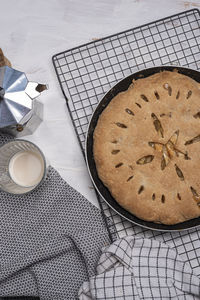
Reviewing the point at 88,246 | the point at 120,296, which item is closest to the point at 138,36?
the point at 88,246

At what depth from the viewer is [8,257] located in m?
1.17

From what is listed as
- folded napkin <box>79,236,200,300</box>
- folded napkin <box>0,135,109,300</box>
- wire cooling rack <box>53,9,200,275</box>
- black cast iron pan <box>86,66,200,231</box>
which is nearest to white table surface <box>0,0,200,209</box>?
wire cooling rack <box>53,9,200,275</box>

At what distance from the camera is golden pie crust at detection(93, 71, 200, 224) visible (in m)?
1.09

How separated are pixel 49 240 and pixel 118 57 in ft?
2.01

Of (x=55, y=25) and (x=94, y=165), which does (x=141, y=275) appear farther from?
(x=55, y=25)

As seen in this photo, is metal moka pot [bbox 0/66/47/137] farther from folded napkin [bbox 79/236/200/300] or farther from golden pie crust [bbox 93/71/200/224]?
folded napkin [bbox 79/236/200/300]

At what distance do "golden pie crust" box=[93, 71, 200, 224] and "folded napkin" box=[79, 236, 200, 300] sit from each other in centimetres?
10

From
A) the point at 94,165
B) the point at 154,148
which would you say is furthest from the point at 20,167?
the point at 154,148

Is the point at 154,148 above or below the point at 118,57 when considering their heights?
below

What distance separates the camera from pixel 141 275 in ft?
3.67

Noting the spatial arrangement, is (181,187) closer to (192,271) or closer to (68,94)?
(192,271)

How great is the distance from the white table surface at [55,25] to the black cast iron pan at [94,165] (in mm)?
130

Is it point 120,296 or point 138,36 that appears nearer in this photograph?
point 120,296

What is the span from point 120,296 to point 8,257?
14.3 inches
